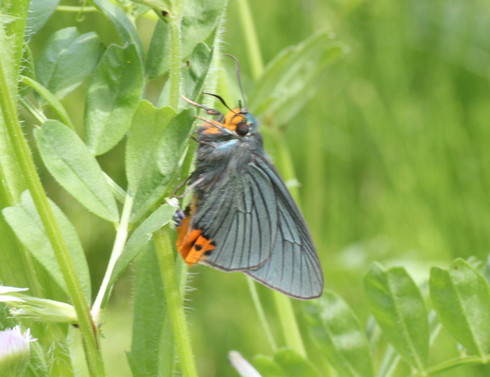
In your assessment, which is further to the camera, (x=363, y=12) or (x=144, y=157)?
(x=363, y=12)

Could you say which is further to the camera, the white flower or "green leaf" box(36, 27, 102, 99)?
"green leaf" box(36, 27, 102, 99)

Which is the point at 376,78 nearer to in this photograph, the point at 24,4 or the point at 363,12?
the point at 363,12

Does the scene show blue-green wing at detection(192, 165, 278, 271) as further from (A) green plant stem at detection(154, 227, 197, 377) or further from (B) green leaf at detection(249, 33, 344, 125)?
(B) green leaf at detection(249, 33, 344, 125)

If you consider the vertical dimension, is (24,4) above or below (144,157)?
above

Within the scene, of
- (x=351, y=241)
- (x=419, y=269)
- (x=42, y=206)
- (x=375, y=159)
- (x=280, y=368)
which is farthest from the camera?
(x=375, y=159)

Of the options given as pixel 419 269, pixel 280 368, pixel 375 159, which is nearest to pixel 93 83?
pixel 280 368

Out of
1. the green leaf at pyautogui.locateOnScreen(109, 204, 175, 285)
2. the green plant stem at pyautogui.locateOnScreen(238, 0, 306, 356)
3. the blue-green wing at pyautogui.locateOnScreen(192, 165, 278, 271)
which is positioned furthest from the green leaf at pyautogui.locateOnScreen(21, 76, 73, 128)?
the green plant stem at pyautogui.locateOnScreen(238, 0, 306, 356)

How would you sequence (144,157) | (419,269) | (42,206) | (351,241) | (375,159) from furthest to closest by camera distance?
1. (375,159)
2. (351,241)
3. (419,269)
4. (144,157)
5. (42,206)

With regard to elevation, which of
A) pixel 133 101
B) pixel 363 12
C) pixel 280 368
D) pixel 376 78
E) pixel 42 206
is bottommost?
pixel 280 368
